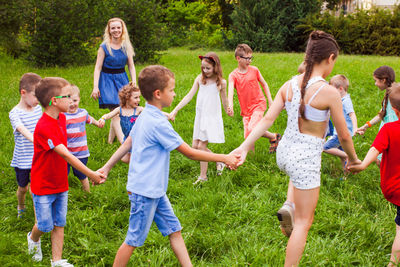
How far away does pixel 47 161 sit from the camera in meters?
3.35

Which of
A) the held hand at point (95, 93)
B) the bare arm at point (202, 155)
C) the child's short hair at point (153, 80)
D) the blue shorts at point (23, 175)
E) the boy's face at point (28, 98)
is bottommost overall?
the blue shorts at point (23, 175)

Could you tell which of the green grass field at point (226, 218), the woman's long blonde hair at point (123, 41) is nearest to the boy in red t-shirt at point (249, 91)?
the green grass field at point (226, 218)

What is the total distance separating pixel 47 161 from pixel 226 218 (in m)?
2.07

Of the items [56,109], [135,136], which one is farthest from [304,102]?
[56,109]

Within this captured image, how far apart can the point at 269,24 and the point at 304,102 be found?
2410 cm

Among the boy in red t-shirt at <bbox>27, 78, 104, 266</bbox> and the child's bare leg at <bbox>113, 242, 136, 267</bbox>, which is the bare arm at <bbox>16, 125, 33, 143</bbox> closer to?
the boy in red t-shirt at <bbox>27, 78, 104, 266</bbox>

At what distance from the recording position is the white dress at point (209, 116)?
575 centimetres

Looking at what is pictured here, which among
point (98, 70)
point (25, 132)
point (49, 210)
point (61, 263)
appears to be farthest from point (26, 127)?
point (98, 70)

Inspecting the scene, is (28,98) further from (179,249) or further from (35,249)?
(179,249)

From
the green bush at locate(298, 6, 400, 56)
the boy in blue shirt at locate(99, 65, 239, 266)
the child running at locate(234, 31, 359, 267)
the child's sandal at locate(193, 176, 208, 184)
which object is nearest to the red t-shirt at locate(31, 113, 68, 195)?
the boy in blue shirt at locate(99, 65, 239, 266)

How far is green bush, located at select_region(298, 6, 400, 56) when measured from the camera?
76.9 feet

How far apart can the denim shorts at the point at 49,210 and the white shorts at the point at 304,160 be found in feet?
6.59

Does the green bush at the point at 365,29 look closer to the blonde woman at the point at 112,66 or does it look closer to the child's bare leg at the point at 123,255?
the blonde woman at the point at 112,66

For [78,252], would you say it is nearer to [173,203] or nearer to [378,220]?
[173,203]
